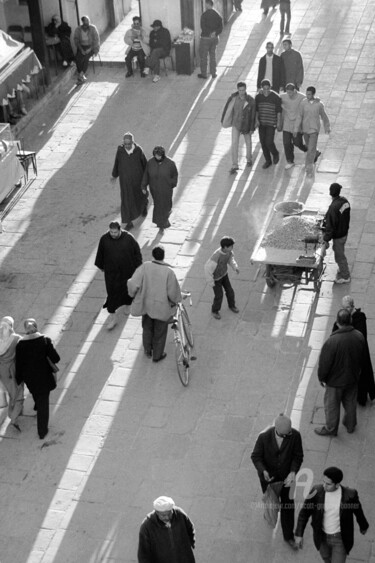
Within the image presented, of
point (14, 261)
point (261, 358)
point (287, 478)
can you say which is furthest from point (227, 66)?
point (287, 478)

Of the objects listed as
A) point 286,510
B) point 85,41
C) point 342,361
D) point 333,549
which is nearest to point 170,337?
point 342,361

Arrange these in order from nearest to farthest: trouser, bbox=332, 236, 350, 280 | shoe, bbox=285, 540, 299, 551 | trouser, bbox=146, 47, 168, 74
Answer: shoe, bbox=285, 540, 299, 551, trouser, bbox=332, 236, 350, 280, trouser, bbox=146, 47, 168, 74

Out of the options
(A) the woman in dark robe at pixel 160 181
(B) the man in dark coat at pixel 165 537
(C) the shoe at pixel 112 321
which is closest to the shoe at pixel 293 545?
(B) the man in dark coat at pixel 165 537

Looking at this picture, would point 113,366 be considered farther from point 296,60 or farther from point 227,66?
point 227,66

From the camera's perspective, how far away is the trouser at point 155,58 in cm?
2181

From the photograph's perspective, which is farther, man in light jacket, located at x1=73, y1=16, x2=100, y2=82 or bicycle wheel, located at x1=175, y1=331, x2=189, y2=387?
man in light jacket, located at x1=73, y1=16, x2=100, y2=82

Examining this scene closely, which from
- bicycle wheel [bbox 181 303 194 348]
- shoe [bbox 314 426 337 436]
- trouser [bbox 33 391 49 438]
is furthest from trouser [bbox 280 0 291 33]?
trouser [bbox 33 391 49 438]

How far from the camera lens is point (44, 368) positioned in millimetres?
11844

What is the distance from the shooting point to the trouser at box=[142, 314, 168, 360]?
13109 mm

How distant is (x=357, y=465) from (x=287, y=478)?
5.26ft

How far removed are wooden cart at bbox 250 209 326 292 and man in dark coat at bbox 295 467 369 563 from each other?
470 centimetres

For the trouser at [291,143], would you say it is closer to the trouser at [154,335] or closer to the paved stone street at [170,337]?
the paved stone street at [170,337]

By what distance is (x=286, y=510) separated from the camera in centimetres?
1038

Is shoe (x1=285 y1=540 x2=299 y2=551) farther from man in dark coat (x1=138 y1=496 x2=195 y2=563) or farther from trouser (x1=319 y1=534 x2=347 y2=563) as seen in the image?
man in dark coat (x1=138 y1=496 x2=195 y2=563)
